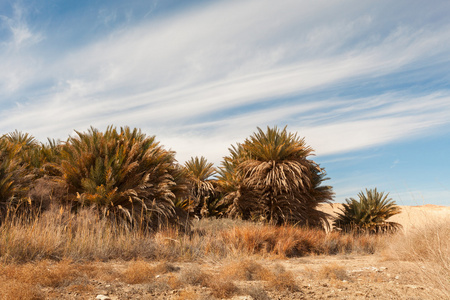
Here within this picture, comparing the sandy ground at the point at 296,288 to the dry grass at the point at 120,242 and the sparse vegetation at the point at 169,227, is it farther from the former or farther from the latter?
the dry grass at the point at 120,242

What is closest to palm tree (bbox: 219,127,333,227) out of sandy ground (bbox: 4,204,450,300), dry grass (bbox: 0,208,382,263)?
dry grass (bbox: 0,208,382,263)

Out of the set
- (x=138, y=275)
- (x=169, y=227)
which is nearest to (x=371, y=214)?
(x=169, y=227)

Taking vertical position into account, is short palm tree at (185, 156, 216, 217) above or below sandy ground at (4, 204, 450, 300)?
above

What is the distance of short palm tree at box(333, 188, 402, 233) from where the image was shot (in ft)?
45.0

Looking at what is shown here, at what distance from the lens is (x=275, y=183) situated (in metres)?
12.0

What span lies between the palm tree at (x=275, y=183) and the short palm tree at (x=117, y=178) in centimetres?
421

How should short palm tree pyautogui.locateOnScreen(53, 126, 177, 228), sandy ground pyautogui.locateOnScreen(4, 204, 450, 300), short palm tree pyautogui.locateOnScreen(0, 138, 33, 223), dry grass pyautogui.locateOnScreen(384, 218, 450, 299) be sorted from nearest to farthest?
sandy ground pyautogui.locateOnScreen(4, 204, 450, 300), dry grass pyautogui.locateOnScreen(384, 218, 450, 299), short palm tree pyautogui.locateOnScreen(0, 138, 33, 223), short palm tree pyautogui.locateOnScreen(53, 126, 177, 228)

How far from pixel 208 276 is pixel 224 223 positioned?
5900mm

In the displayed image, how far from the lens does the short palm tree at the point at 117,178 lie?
7852 mm

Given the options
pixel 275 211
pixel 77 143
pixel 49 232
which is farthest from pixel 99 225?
pixel 275 211

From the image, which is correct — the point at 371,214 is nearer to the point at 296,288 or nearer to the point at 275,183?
the point at 275,183

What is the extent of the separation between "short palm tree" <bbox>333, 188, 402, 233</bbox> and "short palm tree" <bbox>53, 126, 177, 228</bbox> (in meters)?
8.34

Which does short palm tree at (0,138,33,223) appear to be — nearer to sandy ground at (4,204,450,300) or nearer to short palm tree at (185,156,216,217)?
sandy ground at (4,204,450,300)

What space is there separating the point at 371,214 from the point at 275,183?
183 inches
